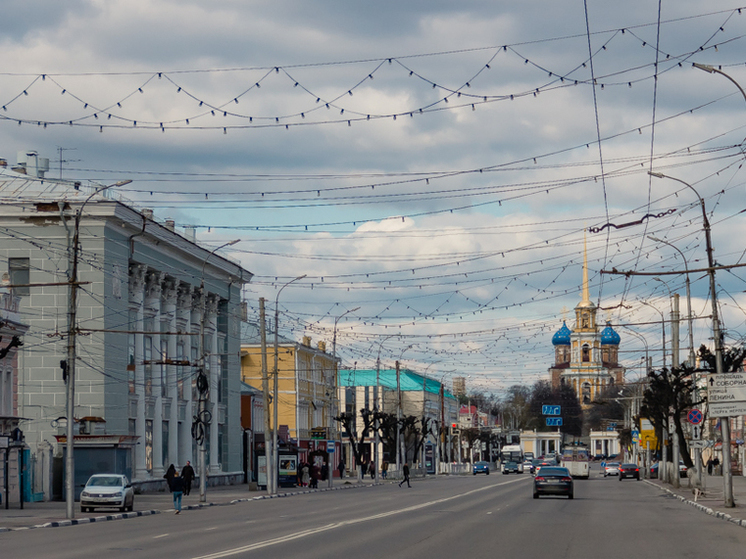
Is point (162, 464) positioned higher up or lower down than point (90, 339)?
lower down

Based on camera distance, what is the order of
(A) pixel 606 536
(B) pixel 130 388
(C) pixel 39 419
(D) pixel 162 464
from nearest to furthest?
(A) pixel 606 536 → (C) pixel 39 419 → (B) pixel 130 388 → (D) pixel 162 464

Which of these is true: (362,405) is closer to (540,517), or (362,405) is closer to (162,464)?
(162,464)

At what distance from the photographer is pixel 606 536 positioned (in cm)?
2461

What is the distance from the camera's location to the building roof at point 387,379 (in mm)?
127438

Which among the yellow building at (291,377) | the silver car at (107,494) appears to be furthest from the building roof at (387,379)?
the silver car at (107,494)

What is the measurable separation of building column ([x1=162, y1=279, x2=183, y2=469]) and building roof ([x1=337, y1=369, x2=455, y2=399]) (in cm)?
5856

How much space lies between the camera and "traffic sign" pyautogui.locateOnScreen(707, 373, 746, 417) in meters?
32.8

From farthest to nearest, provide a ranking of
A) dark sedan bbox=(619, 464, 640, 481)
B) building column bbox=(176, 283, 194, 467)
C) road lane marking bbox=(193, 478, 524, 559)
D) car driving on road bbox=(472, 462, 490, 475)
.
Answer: car driving on road bbox=(472, 462, 490, 475) < dark sedan bbox=(619, 464, 640, 481) < building column bbox=(176, 283, 194, 467) < road lane marking bbox=(193, 478, 524, 559)

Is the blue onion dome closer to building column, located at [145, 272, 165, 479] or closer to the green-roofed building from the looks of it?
the green-roofed building

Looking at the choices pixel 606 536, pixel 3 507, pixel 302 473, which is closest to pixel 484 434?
pixel 302 473

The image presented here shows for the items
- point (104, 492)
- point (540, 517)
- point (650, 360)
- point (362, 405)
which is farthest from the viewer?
point (362, 405)

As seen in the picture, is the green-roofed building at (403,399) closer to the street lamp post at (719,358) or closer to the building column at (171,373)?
the building column at (171,373)

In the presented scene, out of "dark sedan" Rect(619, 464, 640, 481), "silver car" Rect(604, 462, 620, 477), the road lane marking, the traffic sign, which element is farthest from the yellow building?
the traffic sign

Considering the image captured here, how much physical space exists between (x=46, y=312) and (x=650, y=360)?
4676 cm
